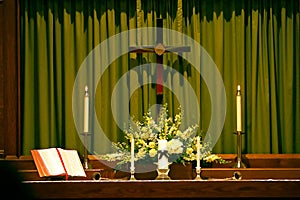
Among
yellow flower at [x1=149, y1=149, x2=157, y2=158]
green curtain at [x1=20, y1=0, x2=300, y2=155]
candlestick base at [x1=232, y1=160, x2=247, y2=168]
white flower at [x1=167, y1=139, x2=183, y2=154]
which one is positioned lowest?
candlestick base at [x1=232, y1=160, x2=247, y2=168]

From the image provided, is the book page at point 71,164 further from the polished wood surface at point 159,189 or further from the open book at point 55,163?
the polished wood surface at point 159,189

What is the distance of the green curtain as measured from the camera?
5.12 metres

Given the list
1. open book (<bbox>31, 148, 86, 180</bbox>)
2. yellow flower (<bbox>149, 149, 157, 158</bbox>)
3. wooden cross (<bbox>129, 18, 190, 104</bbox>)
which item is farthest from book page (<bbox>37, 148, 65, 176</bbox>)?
wooden cross (<bbox>129, 18, 190, 104</bbox>)

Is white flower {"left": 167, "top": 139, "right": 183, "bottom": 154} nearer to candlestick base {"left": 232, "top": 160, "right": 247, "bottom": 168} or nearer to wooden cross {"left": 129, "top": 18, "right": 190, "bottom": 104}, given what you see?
candlestick base {"left": 232, "top": 160, "right": 247, "bottom": 168}

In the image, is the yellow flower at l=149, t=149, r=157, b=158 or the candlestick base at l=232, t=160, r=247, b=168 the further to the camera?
the candlestick base at l=232, t=160, r=247, b=168

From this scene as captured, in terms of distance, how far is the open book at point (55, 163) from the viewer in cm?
321

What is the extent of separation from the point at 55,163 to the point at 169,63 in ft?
6.85

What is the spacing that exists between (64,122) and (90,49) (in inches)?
26.9

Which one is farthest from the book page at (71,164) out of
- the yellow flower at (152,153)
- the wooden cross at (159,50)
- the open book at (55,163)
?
the wooden cross at (159,50)

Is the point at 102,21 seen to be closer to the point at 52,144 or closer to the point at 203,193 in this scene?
the point at 52,144

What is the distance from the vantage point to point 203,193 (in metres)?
1.96

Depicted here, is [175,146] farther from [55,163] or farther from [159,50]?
[159,50]

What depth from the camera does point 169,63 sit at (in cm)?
518

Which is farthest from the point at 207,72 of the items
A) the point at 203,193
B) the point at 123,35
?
the point at 203,193
